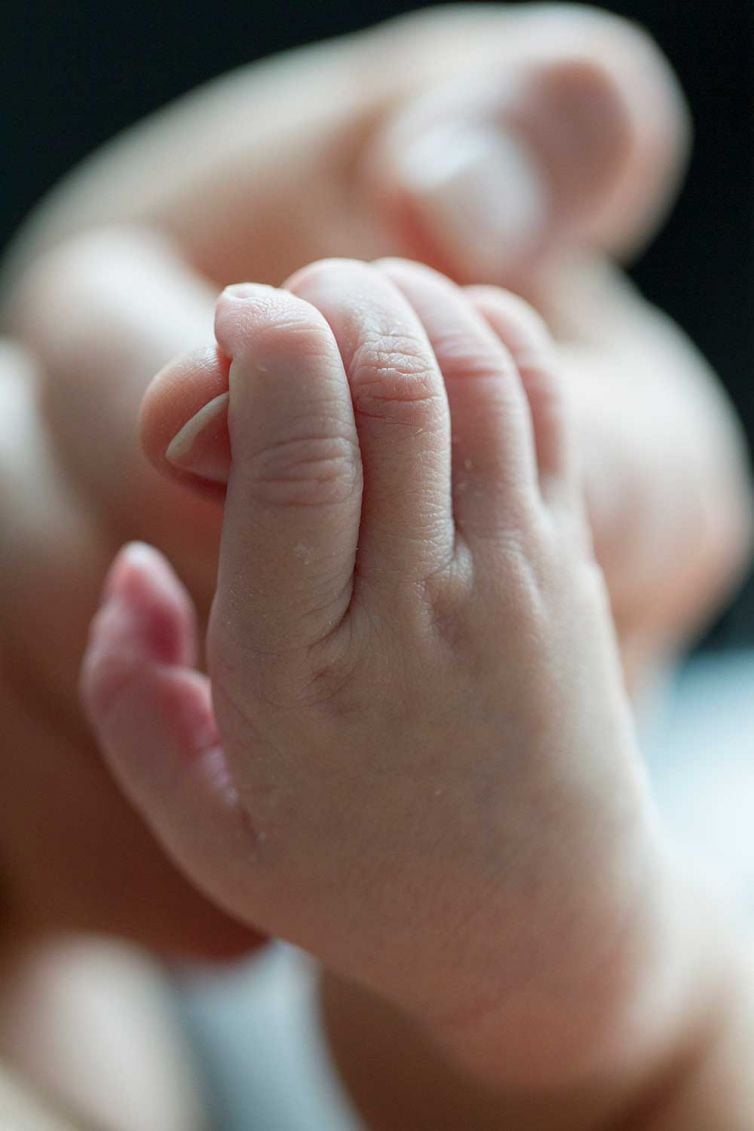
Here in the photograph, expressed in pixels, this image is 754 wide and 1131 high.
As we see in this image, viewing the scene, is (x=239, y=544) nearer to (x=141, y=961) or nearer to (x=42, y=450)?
(x=42, y=450)

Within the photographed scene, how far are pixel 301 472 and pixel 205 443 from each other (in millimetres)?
28

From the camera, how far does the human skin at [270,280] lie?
1.61ft

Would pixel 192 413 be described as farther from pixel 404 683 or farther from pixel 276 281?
pixel 276 281

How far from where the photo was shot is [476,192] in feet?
1.81

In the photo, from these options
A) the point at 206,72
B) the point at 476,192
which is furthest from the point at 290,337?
the point at 206,72

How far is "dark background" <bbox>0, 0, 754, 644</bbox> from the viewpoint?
820mm

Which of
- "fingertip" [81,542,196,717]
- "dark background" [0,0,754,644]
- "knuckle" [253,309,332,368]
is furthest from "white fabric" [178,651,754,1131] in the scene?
"knuckle" [253,309,332,368]

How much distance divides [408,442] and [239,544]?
0.05m

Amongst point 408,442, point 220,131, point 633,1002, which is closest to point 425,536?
point 408,442

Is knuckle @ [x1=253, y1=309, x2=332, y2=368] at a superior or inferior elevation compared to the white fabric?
superior

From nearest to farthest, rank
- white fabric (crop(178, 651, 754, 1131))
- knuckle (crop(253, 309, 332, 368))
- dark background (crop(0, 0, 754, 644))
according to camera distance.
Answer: knuckle (crop(253, 309, 332, 368))
white fabric (crop(178, 651, 754, 1131))
dark background (crop(0, 0, 754, 644))

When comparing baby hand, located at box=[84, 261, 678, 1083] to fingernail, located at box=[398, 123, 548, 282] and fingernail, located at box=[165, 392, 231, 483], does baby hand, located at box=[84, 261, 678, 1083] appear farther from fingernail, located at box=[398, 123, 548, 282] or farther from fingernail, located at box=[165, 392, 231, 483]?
fingernail, located at box=[398, 123, 548, 282]

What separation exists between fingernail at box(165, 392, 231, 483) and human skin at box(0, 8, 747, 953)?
0.13 m

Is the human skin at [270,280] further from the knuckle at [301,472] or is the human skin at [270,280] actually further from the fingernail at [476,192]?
the knuckle at [301,472]
